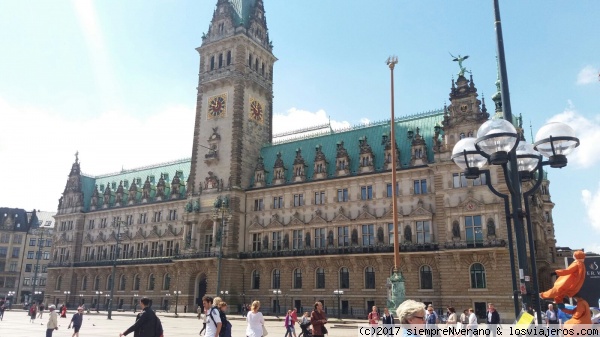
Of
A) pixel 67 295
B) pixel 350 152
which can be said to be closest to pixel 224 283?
pixel 350 152

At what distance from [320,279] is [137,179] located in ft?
151

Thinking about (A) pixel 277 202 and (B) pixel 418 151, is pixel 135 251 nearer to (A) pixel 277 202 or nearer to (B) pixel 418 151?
(A) pixel 277 202

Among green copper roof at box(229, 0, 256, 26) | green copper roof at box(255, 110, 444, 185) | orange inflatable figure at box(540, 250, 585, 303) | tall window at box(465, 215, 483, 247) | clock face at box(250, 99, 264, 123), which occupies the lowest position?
orange inflatable figure at box(540, 250, 585, 303)

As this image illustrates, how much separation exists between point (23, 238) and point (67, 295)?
133ft

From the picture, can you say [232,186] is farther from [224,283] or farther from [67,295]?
[67,295]

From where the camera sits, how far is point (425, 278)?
5212cm

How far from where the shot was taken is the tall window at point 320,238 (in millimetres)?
60312

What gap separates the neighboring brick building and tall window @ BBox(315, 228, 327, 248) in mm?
129

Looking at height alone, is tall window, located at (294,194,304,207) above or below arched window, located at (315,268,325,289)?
above

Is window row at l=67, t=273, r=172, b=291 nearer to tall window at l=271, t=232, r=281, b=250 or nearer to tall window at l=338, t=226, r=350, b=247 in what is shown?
tall window at l=271, t=232, r=281, b=250

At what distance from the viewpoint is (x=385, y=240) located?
5544cm

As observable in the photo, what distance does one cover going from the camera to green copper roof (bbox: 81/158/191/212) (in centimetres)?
8388

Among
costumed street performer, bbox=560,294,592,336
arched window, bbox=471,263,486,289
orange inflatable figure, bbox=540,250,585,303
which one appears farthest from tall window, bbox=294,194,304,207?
costumed street performer, bbox=560,294,592,336

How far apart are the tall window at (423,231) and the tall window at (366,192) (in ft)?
23.2
